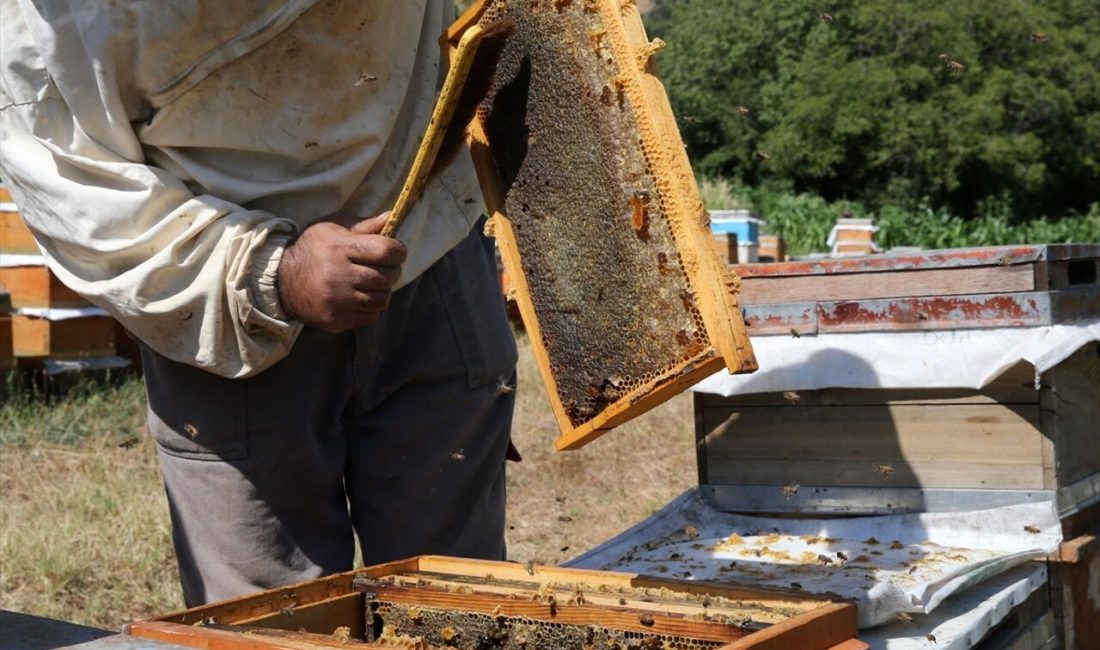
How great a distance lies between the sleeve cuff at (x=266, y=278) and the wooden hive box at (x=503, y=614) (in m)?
0.45

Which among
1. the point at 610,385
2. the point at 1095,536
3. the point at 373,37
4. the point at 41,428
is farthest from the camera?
the point at 41,428

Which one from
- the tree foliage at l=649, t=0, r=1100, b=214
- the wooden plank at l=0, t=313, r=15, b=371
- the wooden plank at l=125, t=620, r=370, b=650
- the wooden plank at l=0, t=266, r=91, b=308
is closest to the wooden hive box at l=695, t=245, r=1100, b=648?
the wooden plank at l=125, t=620, r=370, b=650

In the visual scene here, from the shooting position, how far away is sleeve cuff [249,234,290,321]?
6.48ft

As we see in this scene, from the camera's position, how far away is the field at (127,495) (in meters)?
4.09

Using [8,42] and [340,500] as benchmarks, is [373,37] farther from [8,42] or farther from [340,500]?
[340,500]

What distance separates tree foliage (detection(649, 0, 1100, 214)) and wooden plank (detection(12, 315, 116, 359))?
16074 mm

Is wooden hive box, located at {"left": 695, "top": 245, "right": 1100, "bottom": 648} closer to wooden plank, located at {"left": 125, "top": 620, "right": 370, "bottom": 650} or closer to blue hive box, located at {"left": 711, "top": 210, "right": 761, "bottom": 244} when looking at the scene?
wooden plank, located at {"left": 125, "top": 620, "right": 370, "bottom": 650}

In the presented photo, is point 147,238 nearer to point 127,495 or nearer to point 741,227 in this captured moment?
point 127,495

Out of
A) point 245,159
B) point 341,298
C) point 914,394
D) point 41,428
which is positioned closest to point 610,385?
point 341,298

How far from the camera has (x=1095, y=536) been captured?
9.11 ft

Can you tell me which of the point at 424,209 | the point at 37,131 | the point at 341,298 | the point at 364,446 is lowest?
the point at 364,446

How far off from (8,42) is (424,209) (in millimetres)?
755

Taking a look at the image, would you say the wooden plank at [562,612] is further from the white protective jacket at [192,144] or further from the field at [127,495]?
the field at [127,495]

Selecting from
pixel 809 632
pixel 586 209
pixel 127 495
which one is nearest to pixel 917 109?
pixel 127 495
